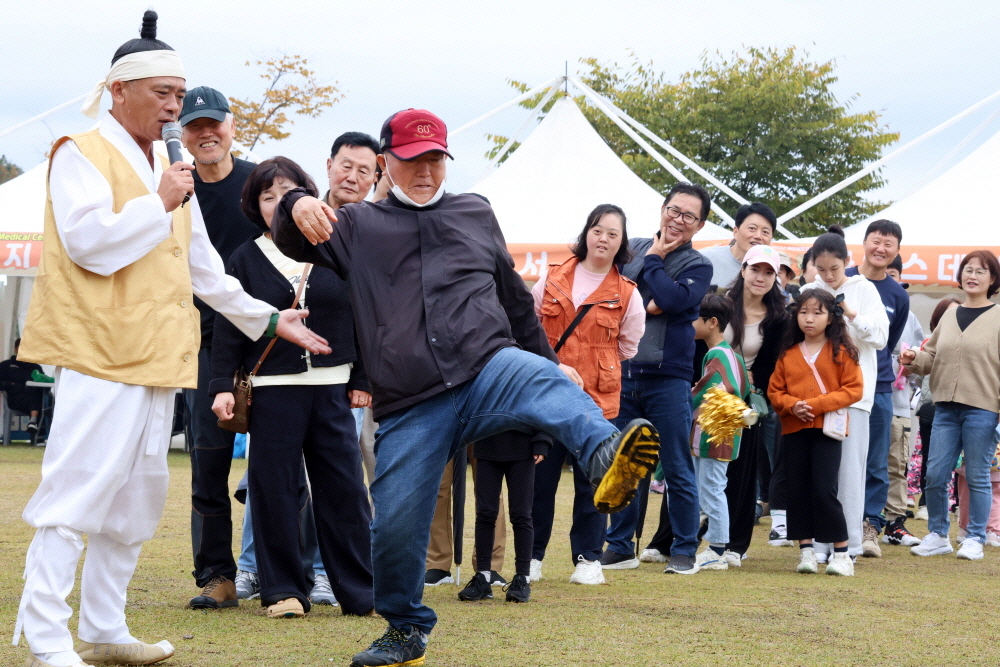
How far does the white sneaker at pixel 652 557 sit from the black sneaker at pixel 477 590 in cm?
229

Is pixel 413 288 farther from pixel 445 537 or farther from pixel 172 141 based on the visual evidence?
pixel 445 537

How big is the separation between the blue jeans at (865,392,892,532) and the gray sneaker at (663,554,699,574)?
1.87 m

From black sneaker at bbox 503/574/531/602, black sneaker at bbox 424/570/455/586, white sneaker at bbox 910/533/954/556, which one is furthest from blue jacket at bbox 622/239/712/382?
white sneaker at bbox 910/533/954/556

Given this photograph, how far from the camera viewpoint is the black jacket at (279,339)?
17.7 feet

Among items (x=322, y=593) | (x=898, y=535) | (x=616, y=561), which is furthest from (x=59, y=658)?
(x=898, y=535)

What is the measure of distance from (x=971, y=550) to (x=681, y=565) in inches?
98.1

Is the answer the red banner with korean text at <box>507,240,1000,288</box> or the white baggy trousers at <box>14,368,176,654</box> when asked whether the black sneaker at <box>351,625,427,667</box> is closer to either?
the white baggy trousers at <box>14,368,176,654</box>

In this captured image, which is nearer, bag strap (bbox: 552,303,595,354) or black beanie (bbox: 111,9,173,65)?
black beanie (bbox: 111,9,173,65)

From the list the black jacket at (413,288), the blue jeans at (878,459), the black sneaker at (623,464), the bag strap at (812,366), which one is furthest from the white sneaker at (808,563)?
the black sneaker at (623,464)

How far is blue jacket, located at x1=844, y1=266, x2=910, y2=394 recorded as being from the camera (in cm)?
858

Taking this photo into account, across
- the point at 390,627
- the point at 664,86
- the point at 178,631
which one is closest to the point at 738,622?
the point at 390,627

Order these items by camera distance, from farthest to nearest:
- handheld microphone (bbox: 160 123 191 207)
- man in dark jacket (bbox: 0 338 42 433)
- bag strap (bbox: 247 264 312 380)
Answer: man in dark jacket (bbox: 0 338 42 433), bag strap (bbox: 247 264 312 380), handheld microphone (bbox: 160 123 191 207)

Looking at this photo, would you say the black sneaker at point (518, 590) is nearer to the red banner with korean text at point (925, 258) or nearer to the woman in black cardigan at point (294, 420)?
the woman in black cardigan at point (294, 420)

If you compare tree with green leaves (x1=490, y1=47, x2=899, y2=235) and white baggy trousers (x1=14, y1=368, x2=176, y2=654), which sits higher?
tree with green leaves (x1=490, y1=47, x2=899, y2=235)
